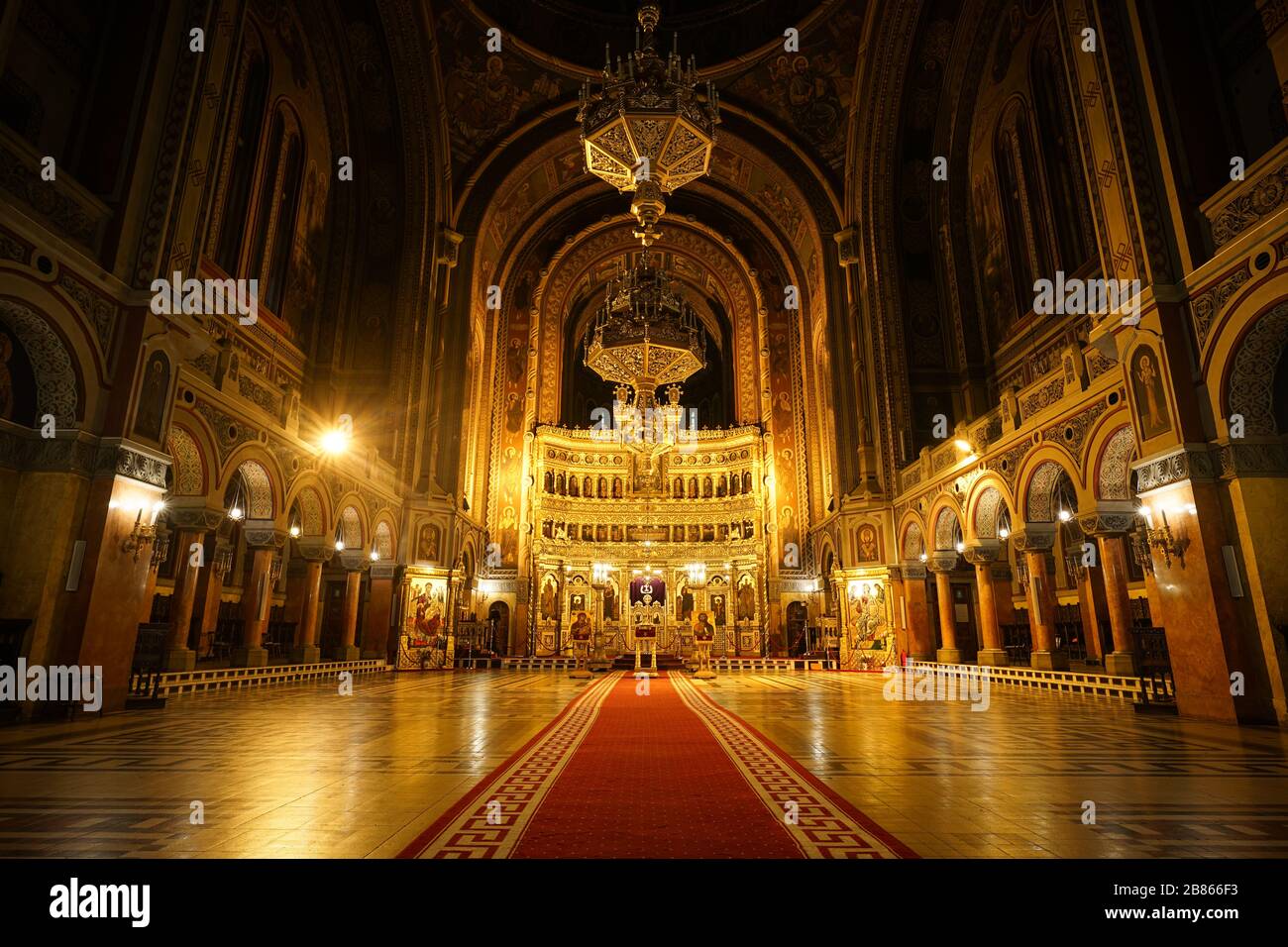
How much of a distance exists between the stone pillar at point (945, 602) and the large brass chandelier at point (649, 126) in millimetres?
8867

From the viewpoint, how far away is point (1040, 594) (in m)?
11.1

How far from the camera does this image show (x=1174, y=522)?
6.71m

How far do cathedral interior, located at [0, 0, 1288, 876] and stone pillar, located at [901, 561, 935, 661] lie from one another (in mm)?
96

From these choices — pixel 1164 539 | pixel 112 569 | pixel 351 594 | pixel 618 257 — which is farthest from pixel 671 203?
pixel 112 569

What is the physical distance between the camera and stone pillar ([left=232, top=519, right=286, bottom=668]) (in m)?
11.1

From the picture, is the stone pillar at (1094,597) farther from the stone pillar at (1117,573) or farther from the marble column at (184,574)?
the marble column at (184,574)

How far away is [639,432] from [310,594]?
1424cm

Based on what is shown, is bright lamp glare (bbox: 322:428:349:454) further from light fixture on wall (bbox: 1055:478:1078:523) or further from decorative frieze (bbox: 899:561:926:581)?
light fixture on wall (bbox: 1055:478:1078:523)

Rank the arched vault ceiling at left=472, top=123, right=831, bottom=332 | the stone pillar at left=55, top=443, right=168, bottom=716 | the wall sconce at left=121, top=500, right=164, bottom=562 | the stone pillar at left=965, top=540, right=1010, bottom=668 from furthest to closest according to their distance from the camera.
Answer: the arched vault ceiling at left=472, top=123, right=831, bottom=332
the stone pillar at left=965, top=540, right=1010, bottom=668
the wall sconce at left=121, top=500, right=164, bottom=562
the stone pillar at left=55, top=443, right=168, bottom=716

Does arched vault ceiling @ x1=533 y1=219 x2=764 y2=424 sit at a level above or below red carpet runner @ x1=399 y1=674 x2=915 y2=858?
above

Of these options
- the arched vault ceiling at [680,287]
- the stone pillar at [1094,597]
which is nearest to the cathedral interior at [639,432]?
the stone pillar at [1094,597]

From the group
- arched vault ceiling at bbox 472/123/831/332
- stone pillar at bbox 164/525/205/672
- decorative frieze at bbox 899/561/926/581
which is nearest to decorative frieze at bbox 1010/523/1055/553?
decorative frieze at bbox 899/561/926/581

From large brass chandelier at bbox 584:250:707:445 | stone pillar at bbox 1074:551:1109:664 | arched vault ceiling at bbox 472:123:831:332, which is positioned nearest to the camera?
stone pillar at bbox 1074:551:1109:664
